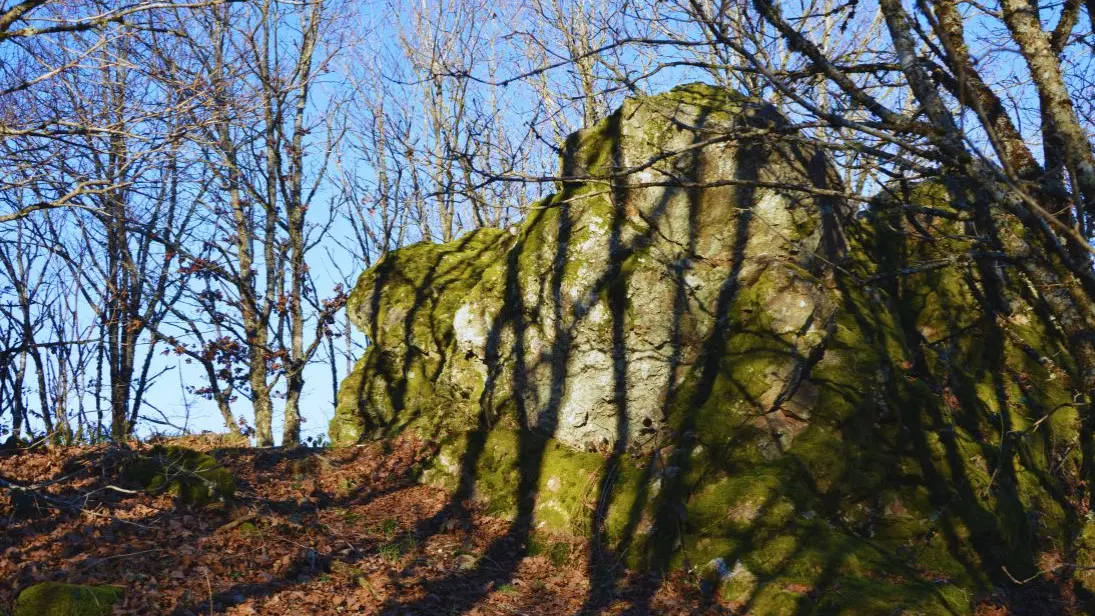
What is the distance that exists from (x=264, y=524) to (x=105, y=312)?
9230 millimetres

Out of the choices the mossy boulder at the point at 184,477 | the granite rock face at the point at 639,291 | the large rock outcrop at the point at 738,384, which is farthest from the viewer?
the granite rock face at the point at 639,291

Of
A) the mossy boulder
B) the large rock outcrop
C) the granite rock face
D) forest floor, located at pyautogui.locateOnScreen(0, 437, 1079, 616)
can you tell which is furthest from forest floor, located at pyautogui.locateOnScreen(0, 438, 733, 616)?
the granite rock face

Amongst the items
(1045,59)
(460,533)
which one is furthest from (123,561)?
(1045,59)

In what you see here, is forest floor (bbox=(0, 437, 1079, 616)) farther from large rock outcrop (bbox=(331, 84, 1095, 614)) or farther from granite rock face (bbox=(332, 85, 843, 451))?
granite rock face (bbox=(332, 85, 843, 451))

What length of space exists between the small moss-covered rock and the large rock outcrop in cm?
448

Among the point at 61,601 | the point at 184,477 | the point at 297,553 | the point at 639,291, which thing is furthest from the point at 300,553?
the point at 639,291

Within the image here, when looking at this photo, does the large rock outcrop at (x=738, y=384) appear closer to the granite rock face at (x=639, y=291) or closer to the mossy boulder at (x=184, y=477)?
the granite rock face at (x=639, y=291)

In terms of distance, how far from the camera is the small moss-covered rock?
5.63 metres

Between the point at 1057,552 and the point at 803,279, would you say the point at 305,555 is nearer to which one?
the point at 803,279

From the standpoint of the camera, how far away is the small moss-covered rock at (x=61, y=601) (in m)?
5.63

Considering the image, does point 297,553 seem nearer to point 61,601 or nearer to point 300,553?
point 300,553

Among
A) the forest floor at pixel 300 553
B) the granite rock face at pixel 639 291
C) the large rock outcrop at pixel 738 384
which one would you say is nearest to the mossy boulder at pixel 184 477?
the forest floor at pixel 300 553

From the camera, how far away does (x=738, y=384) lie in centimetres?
864

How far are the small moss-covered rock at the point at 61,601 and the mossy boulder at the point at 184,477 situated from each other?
201 centimetres
